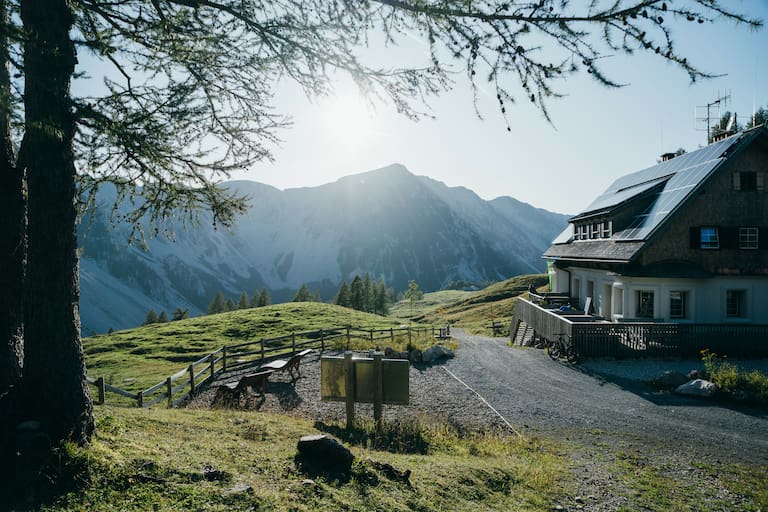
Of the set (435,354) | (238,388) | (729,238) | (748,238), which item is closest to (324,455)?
(238,388)

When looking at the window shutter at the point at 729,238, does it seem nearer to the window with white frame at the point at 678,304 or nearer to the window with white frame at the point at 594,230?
the window with white frame at the point at 678,304

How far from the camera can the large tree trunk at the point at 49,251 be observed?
5.85 metres

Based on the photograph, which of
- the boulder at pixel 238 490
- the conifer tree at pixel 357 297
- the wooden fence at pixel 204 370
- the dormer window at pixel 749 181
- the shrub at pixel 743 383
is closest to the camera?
the boulder at pixel 238 490

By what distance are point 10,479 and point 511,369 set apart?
17.9 metres

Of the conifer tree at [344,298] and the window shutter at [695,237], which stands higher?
the window shutter at [695,237]

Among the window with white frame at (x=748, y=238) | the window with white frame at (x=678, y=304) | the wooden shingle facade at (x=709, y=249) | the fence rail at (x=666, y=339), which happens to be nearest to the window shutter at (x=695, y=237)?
the wooden shingle facade at (x=709, y=249)

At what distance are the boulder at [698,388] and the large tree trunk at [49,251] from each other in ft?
56.8

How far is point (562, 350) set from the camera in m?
20.5

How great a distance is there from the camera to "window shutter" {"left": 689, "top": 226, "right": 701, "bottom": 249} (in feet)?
71.9

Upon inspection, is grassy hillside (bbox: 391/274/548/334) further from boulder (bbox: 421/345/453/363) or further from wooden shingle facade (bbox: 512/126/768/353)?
wooden shingle facade (bbox: 512/126/768/353)

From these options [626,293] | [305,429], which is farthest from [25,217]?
[626,293]

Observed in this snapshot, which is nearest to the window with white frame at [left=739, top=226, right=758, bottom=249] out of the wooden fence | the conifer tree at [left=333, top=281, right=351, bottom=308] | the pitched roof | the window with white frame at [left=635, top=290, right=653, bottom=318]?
the pitched roof

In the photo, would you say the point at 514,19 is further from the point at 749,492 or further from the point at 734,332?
the point at 734,332

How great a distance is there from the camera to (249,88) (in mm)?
7500
